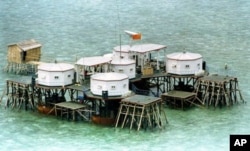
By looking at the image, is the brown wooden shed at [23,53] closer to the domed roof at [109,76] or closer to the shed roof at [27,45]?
the shed roof at [27,45]

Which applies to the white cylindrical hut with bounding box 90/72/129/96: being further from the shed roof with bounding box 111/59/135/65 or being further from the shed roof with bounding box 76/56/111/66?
the shed roof with bounding box 111/59/135/65

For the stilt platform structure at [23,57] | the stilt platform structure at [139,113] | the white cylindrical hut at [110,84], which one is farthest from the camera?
the stilt platform structure at [23,57]

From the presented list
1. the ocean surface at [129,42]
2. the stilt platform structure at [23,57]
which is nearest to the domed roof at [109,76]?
the ocean surface at [129,42]

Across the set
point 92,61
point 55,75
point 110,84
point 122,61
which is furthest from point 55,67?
point 110,84

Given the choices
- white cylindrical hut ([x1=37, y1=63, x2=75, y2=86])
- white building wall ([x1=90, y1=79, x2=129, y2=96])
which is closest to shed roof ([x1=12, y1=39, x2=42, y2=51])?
white cylindrical hut ([x1=37, y1=63, x2=75, y2=86])

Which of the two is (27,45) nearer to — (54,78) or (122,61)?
(54,78)

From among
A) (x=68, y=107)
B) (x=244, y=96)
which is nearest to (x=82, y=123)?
(x=68, y=107)

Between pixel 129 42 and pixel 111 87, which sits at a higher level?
pixel 129 42
